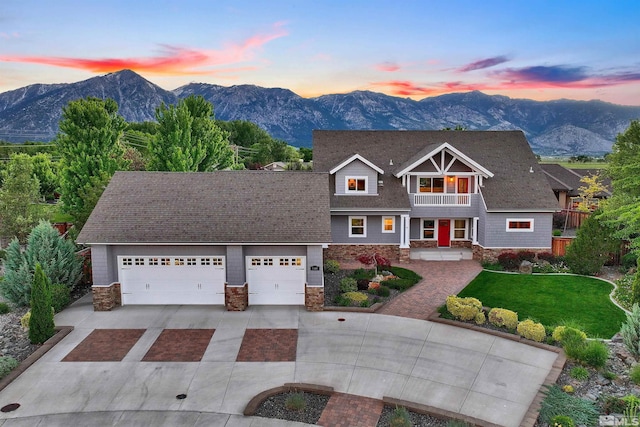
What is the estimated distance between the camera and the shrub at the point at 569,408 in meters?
9.60

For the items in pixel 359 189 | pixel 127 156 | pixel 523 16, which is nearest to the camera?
pixel 359 189

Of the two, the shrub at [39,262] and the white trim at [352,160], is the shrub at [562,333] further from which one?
the shrub at [39,262]

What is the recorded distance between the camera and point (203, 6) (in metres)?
26.6

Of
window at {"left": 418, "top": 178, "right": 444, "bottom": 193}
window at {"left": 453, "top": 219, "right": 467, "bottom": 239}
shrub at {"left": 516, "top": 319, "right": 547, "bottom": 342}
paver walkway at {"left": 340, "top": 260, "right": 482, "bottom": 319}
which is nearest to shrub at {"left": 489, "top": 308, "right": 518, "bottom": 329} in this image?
shrub at {"left": 516, "top": 319, "right": 547, "bottom": 342}

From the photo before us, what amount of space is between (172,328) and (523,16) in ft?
105

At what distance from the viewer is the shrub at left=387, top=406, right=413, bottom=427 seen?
30.4ft

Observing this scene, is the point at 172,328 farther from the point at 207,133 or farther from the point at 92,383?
the point at 207,133

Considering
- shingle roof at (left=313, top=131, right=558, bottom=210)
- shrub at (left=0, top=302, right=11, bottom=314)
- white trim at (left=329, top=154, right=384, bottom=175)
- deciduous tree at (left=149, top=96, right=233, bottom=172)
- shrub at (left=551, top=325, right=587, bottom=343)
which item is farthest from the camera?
deciduous tree at (left=149, top=96, right=233, bottom=172)

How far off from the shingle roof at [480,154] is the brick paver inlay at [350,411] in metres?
15.7

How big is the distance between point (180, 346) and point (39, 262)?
8.28m

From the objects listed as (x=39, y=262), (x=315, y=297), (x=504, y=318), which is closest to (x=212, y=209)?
(x=315, y=297)

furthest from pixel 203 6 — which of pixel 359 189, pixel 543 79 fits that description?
pixel 543 79

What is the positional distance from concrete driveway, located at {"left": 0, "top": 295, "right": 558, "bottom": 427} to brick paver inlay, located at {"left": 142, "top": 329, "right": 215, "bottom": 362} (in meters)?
0.24

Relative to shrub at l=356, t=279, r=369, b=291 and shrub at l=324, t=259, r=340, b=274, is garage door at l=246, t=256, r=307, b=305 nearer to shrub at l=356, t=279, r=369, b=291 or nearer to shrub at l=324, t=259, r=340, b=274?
shrub at l=356, t=279, r=369, b=291
